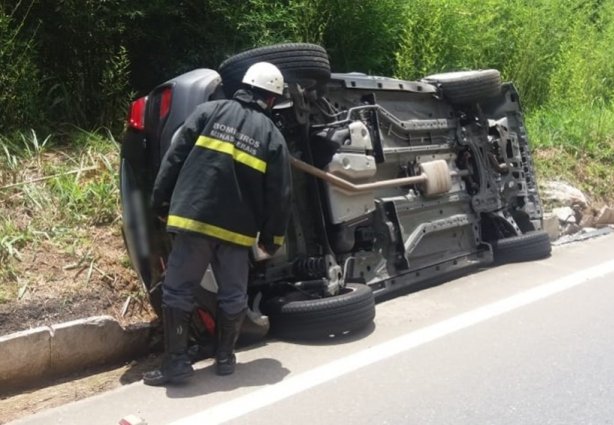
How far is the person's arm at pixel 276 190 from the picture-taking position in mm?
4078

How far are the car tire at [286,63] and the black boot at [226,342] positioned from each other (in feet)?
4.41

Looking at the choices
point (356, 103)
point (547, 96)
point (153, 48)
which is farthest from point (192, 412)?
point (547, 96)

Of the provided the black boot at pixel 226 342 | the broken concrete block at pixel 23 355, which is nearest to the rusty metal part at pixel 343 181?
the black boot at pixel 226 342

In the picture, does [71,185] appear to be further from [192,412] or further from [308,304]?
[192,412]

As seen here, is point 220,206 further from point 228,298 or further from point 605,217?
point 605,217

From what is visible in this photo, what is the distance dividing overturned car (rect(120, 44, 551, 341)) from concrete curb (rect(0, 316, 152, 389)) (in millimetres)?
292

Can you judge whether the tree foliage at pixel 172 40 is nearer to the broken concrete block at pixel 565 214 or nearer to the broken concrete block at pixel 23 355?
the broken concrete block at pixel 565 214

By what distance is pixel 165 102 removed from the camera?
4.47m

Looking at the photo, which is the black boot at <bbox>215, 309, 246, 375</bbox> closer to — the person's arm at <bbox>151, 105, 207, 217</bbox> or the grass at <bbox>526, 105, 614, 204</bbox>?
the person's arm at <bbox>151, 105, 207, 217</bbox>

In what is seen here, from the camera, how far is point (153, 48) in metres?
7.40

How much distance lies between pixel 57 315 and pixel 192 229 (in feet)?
3.90

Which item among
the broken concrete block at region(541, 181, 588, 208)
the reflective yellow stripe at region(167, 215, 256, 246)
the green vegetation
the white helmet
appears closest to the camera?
the reflective yellow stripe at region(167, 215, 256, 246)

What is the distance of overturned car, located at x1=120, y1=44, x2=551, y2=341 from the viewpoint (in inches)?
179

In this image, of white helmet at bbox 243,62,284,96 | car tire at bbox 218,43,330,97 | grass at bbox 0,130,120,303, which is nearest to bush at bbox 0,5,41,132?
grass at bbox 0,130,120,303
